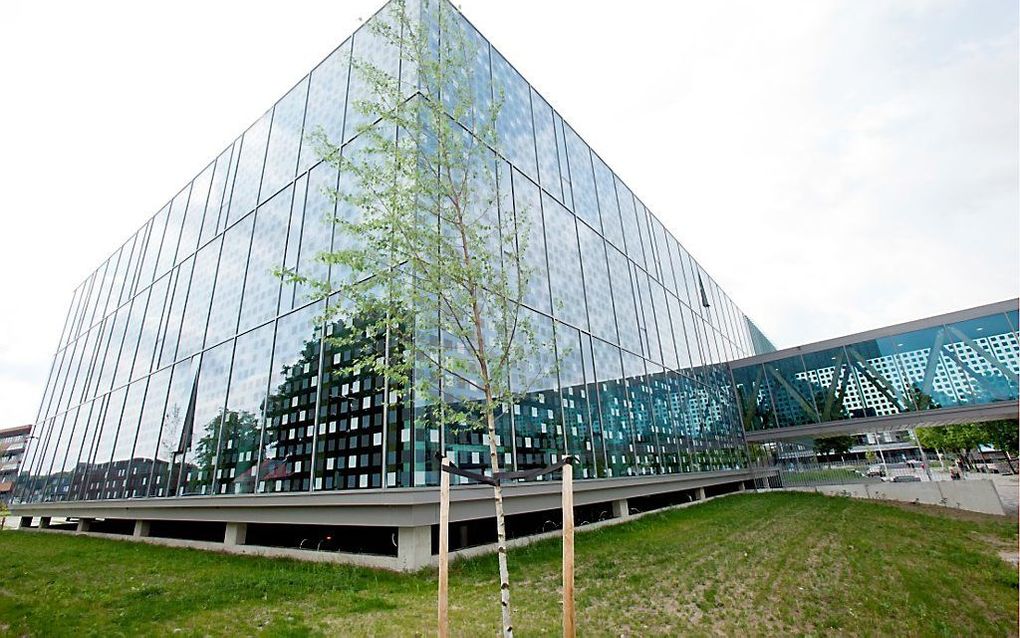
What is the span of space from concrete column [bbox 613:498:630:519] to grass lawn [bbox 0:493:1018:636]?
13.3 ft

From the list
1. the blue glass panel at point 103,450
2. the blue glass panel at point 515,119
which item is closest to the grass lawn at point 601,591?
the blue glass panel at point 103,450

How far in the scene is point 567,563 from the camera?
4434 mm

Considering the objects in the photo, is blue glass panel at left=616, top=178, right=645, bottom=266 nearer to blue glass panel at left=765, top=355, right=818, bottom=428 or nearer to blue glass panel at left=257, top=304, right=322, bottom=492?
blue glass panel at left=765, top=355, right=818, bottom=428

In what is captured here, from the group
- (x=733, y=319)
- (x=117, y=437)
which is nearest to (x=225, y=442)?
(x=117, y=437)

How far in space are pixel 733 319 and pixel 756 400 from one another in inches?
549

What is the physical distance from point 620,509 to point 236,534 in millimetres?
13778

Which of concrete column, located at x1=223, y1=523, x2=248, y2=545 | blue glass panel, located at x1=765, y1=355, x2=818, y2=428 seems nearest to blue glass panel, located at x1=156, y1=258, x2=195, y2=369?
concrete column, located at x1=223, y1=523, x2=248, y2=545

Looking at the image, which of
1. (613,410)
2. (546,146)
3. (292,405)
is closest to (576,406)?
(613,410)

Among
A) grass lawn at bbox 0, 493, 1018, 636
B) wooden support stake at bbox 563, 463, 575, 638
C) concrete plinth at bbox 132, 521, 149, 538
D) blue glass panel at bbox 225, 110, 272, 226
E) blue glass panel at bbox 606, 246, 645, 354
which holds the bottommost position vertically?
grass lawn at bbox 0, 493, 1018, 636

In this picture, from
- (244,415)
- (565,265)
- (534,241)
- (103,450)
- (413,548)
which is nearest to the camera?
(413,548)

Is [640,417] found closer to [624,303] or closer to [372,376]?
[624,303]

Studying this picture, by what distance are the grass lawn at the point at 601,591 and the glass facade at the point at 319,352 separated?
2513 millimetres

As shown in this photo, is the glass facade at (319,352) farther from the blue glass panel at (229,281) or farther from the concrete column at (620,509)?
the concrete column at (620,509)

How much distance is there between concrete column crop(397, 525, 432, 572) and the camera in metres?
9.93
